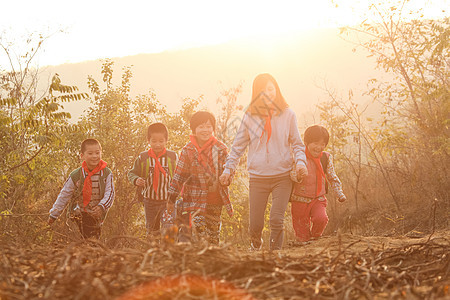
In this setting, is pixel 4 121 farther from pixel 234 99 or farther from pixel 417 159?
pixel 234 99

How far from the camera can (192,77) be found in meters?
118

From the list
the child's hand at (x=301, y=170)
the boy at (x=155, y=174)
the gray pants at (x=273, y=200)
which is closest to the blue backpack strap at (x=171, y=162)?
the boy at (x=155, y=174)

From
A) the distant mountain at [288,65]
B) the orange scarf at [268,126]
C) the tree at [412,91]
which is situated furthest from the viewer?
Result: the distant mountain at [288,65]

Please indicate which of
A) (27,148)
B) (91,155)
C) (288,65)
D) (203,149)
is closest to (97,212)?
(91,155)

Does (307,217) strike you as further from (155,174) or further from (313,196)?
(155,174)

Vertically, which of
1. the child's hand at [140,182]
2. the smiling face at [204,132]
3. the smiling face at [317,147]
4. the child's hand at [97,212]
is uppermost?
the smiling face at [204,132]

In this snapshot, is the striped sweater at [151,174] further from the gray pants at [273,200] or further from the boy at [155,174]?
the gray pants at [273,200]

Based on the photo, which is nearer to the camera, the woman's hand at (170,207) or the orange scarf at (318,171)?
the woman's hand at (170,207)

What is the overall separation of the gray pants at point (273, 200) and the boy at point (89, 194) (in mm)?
A: 1740

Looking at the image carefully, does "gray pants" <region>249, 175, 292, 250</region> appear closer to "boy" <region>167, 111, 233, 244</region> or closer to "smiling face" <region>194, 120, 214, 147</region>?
"boy" <region>167, 111, 233, 244</region>

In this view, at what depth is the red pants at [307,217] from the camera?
19.3 feet

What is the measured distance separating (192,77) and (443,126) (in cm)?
11028

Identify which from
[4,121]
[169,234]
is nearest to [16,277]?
[169,234]

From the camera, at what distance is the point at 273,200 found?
5297 millimetres
